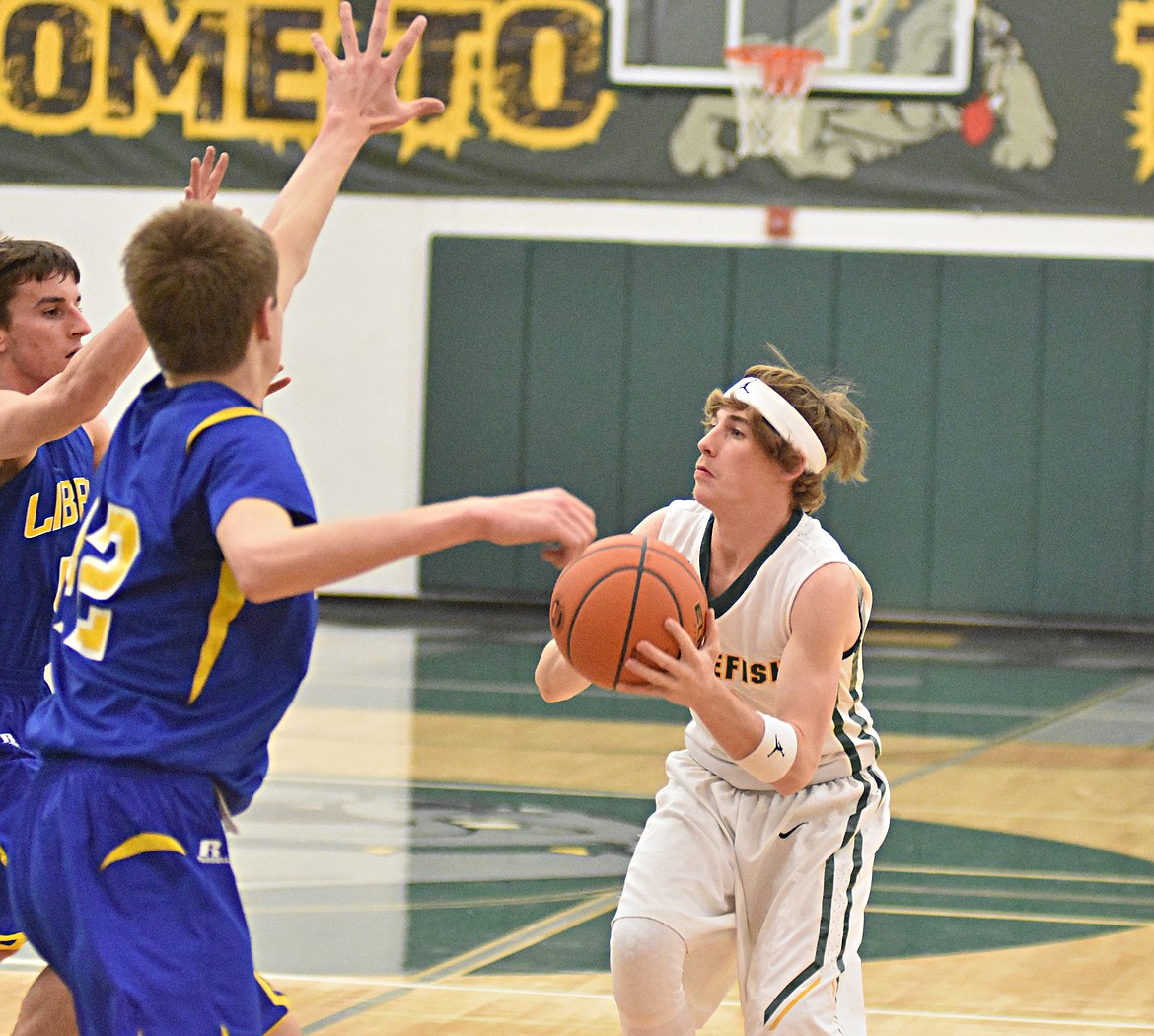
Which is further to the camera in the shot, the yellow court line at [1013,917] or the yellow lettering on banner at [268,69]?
the yellow lettering on banner at [268,69]

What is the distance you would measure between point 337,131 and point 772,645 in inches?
51.5

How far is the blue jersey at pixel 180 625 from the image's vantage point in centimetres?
253

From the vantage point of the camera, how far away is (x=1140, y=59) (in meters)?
13.7

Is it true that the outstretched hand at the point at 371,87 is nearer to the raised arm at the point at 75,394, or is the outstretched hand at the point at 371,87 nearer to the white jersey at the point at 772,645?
the raised arm at the point at 75,394

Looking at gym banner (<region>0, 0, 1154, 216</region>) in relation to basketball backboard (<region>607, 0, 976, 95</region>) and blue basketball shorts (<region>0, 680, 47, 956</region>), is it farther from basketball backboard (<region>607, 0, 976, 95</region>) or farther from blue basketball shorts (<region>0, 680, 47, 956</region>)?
blue basketball shorts (<region>0, 680, 47, 956</region>)

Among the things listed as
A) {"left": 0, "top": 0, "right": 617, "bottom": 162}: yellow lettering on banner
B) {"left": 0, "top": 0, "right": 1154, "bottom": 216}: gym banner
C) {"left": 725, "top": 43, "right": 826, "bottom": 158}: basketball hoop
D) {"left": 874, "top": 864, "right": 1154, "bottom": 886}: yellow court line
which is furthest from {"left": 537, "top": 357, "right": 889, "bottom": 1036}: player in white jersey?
{"left": 0, "top": 0, "right": 617, "bottom": 162}: yellow lettering on banner

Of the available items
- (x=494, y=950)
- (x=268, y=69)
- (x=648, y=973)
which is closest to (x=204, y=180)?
(x=648, y=973)

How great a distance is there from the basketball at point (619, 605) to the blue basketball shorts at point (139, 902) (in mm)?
887

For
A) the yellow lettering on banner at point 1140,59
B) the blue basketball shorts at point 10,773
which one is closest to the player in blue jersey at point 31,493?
the blue basketball shorts at point 10,773

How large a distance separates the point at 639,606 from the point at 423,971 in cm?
210

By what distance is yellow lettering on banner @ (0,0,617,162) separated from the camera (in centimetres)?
1422

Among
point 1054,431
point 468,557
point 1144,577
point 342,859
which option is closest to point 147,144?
point 468,557

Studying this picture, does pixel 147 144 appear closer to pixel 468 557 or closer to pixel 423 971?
pixel 468 557

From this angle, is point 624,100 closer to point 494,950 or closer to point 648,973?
point 494,950
